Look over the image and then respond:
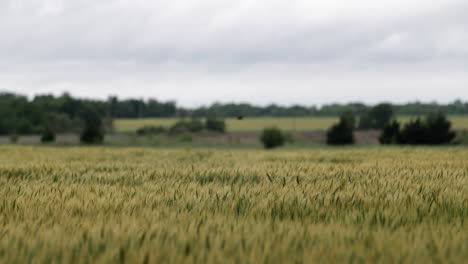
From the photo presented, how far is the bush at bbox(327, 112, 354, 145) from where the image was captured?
4375 cm

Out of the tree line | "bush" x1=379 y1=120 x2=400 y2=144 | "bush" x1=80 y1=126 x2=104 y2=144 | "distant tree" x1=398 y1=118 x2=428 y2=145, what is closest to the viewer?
"distant tree" x1=398 y1=118 x2=428 y2=145

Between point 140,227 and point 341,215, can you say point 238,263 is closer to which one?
point 140,227

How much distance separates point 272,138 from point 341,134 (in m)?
6.19

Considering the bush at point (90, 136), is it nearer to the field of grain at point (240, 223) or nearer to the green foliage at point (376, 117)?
the field of grain at point (240, 223)

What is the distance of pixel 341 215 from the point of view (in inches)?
140

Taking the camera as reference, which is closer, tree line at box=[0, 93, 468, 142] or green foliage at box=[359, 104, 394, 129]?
tree line at box=[0, 93, 468, 142]

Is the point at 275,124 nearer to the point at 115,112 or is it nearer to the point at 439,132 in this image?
the point at 115,112

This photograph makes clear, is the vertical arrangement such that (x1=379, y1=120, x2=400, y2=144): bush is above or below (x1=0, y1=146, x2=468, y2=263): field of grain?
below

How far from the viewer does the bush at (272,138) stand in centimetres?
4359

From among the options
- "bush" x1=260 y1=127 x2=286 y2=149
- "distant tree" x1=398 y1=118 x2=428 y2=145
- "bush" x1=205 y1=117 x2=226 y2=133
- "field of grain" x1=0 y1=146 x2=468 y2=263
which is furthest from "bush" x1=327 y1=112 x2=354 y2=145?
"field of grain" x1=0 y1=146 x2=468 y2=263

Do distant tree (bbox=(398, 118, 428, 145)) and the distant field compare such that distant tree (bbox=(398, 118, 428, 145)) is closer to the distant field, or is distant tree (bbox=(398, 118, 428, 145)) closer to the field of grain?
the field of grain

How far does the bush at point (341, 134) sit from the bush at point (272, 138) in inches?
178

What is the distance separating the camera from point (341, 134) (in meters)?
44.0

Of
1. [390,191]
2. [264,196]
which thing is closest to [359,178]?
[390,191]
